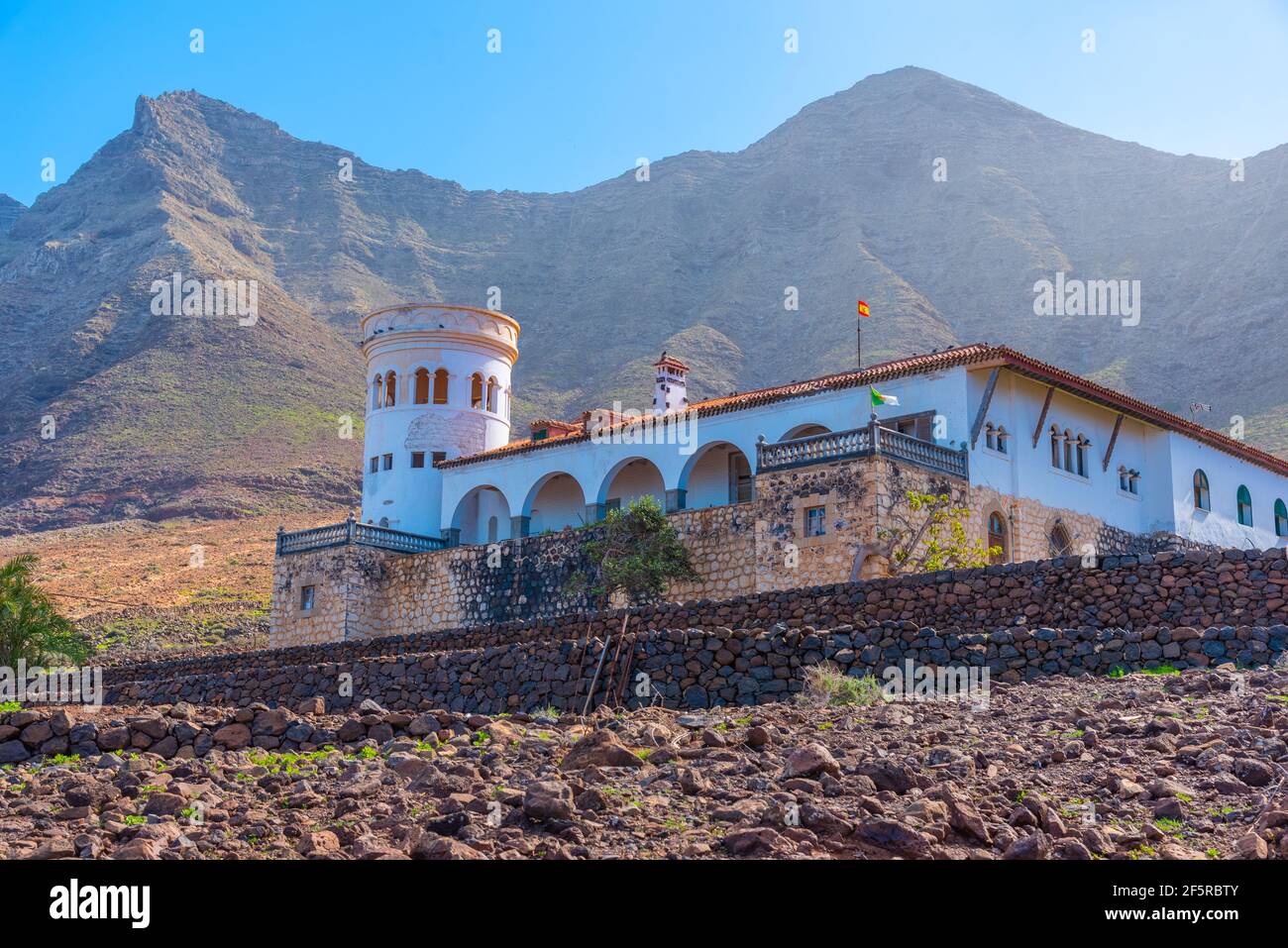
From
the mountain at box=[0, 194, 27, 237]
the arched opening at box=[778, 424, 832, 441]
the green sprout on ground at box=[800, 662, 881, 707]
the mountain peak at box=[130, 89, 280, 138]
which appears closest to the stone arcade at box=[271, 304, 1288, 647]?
the arched opening at box=[778, 424, 832, 441]

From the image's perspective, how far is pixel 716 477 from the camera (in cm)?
3506

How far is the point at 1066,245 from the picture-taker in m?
108

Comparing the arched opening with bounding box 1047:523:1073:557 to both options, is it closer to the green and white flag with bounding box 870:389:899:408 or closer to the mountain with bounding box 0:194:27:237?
the green and white flag with bounding box 870:389:899:408

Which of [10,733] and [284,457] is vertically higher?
[284,457]

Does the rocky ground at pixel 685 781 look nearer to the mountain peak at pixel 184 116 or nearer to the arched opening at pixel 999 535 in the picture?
the arched opening at pixel 999 535

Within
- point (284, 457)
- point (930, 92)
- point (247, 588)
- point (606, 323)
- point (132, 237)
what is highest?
point (930, 92)

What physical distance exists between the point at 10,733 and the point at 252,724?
2.12 meters

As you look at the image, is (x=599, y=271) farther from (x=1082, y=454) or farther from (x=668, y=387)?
(x=1082, y=454)

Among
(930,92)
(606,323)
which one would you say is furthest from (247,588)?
(930,92)
